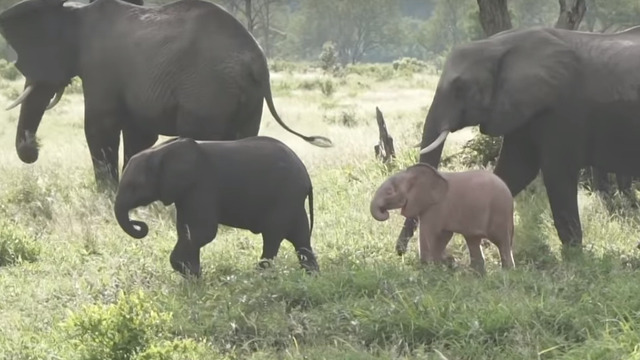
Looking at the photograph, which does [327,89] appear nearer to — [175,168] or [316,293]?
[175,168]

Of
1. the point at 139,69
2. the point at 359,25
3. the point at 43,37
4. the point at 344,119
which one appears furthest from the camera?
the point at 359,25

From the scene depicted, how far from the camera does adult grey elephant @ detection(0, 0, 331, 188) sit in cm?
781

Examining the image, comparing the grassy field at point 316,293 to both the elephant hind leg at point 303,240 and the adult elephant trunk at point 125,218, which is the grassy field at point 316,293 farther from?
the adult elephant trunk at point 125,218

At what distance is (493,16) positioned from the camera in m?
10.4

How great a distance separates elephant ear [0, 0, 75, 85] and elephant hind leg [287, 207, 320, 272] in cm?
368

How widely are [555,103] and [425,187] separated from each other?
1316mm

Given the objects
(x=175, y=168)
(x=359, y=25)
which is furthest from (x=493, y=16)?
(x=359, y=25)

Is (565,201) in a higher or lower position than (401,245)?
higher

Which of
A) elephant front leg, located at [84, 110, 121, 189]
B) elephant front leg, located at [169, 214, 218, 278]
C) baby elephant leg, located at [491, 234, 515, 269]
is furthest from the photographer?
elephant front leg, located at [84, 110, 121, 189]

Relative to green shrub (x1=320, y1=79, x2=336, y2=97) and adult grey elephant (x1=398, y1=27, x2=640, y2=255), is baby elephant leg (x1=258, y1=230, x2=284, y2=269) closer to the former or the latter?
adult grey elephant (x1=398, y1=27, x2=640, y2=255)

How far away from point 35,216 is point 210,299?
12.5 ft

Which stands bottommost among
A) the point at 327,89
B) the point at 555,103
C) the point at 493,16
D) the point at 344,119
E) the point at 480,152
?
the point at 327,89

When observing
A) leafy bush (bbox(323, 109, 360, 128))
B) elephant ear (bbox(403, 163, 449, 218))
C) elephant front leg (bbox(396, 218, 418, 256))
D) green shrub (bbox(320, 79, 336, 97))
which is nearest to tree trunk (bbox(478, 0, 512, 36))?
elephant front leg (bbox(396, 218, 418, 256))

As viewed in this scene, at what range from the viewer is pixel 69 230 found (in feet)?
26.2
